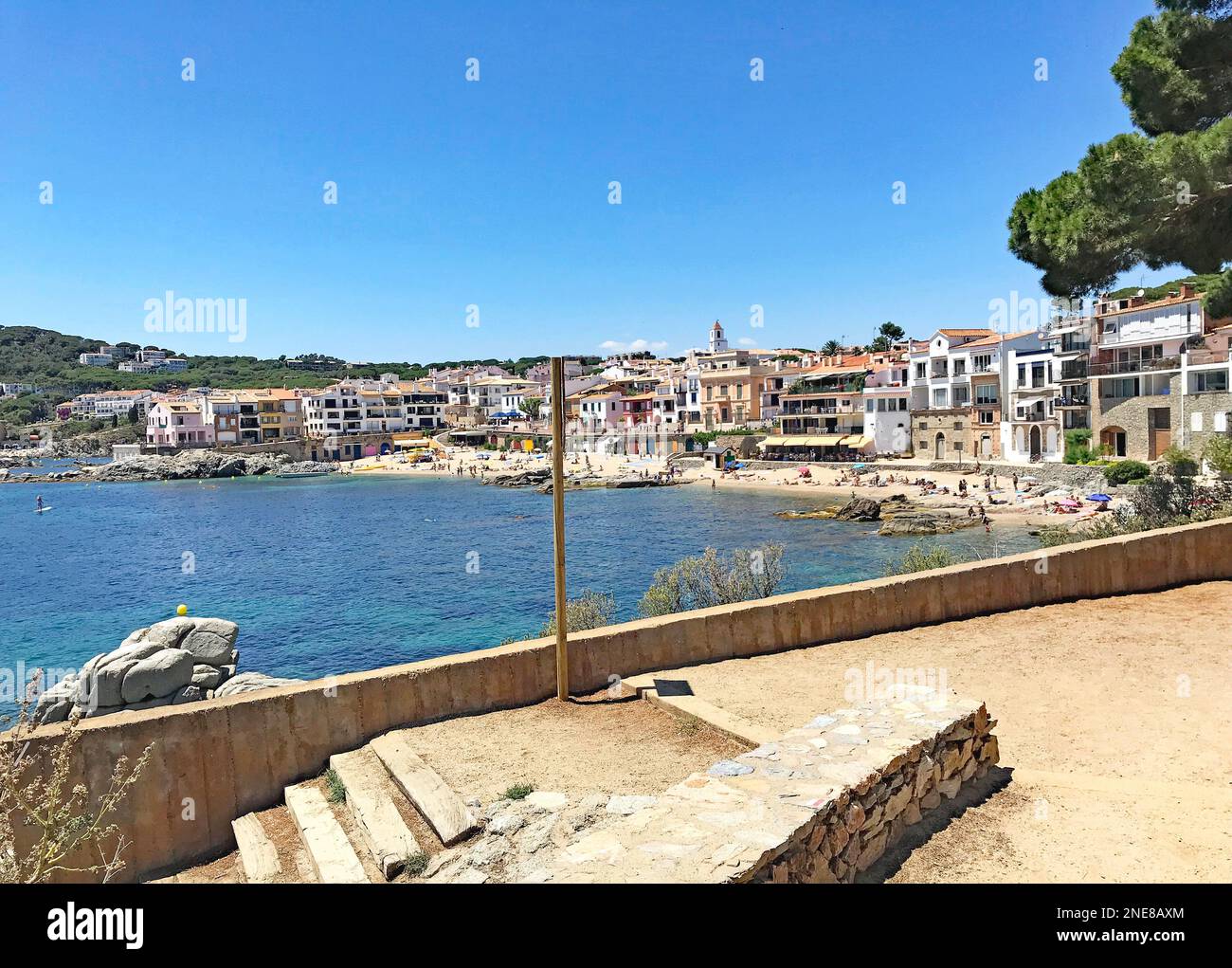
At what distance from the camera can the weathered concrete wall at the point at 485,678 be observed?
7.39 m

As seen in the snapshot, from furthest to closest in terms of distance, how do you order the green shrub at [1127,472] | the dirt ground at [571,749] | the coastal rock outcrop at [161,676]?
1. the green shrub at [1127,472]
2. the coastal rock outcrop at [161,676]
3. the dirt ground at [571,749]

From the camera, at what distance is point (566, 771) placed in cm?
729

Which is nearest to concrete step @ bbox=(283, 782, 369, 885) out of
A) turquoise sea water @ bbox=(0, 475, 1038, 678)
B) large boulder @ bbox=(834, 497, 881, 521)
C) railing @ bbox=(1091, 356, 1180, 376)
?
turquoise sea water @ bbox=(0, 475, 1038, 678)

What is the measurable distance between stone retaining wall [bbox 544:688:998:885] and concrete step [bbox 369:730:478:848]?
80.3 inches

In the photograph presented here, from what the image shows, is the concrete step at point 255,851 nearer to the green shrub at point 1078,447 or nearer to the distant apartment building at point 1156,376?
the distant apartment building at point 1156,376

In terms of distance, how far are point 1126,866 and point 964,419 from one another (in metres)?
69.4

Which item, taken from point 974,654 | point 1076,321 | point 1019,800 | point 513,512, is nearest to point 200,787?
point 1019,800

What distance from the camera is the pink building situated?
400 ft

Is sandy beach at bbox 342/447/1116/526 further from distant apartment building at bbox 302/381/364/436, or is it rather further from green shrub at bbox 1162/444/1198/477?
distant apartment building at bbox 302/381/364/436

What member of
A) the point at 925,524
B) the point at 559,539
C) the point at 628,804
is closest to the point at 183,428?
the point at 925,524

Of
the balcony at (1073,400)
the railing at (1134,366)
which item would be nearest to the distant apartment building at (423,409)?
the balcony at (1073,400)

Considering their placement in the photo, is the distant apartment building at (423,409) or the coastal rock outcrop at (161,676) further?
the distant apartment building at (423,409)

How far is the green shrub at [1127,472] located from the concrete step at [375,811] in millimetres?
50048
